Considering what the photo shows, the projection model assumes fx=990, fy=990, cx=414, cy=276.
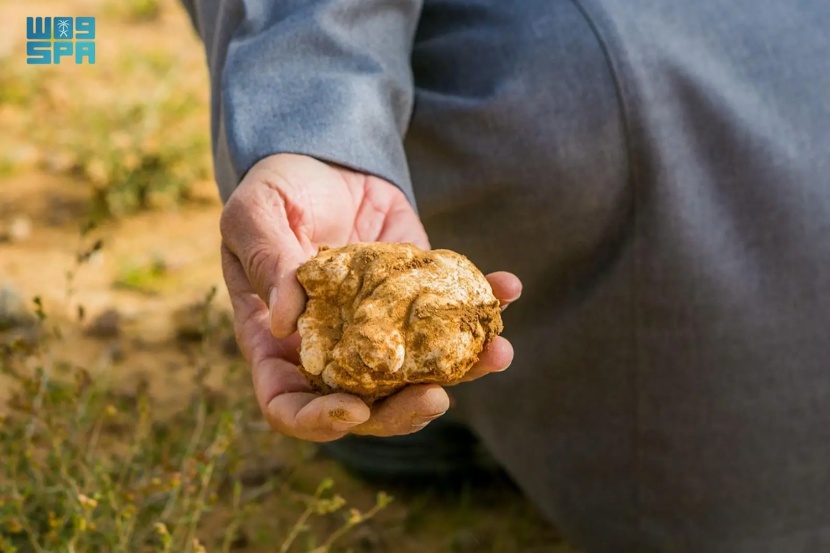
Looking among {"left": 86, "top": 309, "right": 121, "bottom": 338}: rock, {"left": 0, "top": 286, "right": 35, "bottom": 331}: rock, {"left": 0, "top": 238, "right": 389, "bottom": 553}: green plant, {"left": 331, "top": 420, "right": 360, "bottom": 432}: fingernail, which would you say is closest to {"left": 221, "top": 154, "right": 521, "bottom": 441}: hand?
{"left": 331, "top": 420, "right": 360, "bottom": 432}: fingernail

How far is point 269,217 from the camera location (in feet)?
5.49

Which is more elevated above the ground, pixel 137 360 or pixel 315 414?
→ pixel 315 414

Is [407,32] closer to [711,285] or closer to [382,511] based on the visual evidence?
[711,285]

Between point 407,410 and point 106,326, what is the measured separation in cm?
187

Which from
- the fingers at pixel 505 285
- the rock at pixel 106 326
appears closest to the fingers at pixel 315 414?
the fingers at pixel 505 285

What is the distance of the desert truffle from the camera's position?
4.93ft

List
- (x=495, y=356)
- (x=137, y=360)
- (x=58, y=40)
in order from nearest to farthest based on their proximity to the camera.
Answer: (x=495, y=356) < (x=137, y=360) < (x=58, y=40)

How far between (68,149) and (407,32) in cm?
231

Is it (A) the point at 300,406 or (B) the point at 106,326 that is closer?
(A) the point at 300,406

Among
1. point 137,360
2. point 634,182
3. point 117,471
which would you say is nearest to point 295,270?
point 634,182

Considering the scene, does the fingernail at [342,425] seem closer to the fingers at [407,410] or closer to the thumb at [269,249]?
the fingers at [407,410]

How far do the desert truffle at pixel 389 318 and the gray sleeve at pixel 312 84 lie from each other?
32 centimetres

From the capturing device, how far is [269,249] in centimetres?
163

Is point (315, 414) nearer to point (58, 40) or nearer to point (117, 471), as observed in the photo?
point (117, 471)
